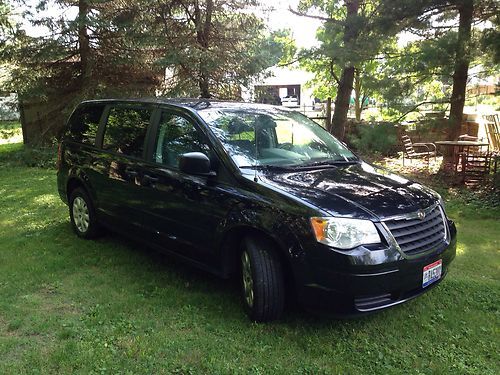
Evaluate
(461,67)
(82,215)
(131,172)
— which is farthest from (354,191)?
(461,67)

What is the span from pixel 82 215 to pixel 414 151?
1065 centimetres

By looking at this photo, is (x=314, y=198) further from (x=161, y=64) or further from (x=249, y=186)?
(x=161, y=64)

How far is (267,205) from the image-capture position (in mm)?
3355

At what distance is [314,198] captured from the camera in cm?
327

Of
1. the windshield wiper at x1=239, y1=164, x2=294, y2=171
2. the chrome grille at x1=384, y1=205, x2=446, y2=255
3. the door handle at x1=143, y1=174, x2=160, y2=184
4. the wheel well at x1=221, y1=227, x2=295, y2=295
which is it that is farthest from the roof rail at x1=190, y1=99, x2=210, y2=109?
the chrome grille at x1=384, y1=205, x2=446, y2=255

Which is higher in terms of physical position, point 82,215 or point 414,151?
point 414,151

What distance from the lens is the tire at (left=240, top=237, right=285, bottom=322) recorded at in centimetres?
334

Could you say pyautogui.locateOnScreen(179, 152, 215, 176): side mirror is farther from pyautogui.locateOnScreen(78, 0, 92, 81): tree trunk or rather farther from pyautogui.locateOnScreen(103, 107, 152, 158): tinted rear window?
pyautogui.locateOnScreen(78, 0, 92, 81): tree trunk

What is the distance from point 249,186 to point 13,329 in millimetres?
2076

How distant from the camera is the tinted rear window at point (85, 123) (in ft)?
17.8

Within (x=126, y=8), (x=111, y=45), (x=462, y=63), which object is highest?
(x=126, y=8)

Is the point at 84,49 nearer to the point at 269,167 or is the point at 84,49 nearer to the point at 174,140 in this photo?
the point at 174,140

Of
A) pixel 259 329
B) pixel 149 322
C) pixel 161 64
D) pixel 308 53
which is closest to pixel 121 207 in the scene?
pixel 149 322

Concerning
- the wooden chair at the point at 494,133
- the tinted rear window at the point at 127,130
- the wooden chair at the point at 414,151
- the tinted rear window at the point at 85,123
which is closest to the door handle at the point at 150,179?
the tinted rear window at the point at 127,130
